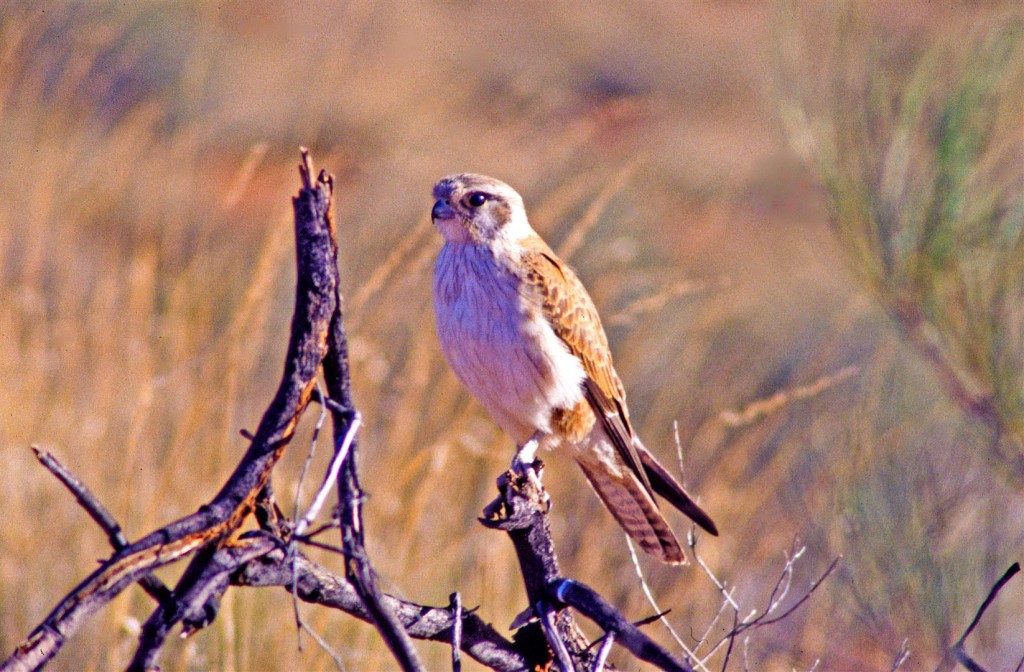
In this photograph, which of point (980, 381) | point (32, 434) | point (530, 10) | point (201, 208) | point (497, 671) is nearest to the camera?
point (497, 671)

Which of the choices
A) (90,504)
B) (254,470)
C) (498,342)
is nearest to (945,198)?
(498,342)

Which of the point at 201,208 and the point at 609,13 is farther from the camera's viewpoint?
the point at 609,13

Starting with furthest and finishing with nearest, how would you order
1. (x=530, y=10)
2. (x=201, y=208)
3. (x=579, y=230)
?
(x=530, y=10) → (x=201, y=208) → (x=579, y=230)

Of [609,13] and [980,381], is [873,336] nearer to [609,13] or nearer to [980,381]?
[980,381]

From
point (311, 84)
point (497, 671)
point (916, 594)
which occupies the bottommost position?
point (497, 671)

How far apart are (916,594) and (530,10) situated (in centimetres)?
1592

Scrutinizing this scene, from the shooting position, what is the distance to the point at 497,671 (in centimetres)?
164

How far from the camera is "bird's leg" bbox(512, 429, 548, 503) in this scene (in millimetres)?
2635

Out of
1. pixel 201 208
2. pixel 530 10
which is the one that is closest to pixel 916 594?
pixel 201 208

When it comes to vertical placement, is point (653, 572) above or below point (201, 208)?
below

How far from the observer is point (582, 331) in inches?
125

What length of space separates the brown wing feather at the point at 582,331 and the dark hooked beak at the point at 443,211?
0.74 feet

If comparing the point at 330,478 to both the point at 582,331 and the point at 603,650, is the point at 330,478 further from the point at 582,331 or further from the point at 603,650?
the point at 582,331

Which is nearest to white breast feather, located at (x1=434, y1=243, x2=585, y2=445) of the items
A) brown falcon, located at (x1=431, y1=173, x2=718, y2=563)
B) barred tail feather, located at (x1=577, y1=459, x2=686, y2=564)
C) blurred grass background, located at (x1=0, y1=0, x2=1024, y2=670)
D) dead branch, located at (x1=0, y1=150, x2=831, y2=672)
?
brown falcon, located at (x1=431, y1=173, x2=718, y2=563)
